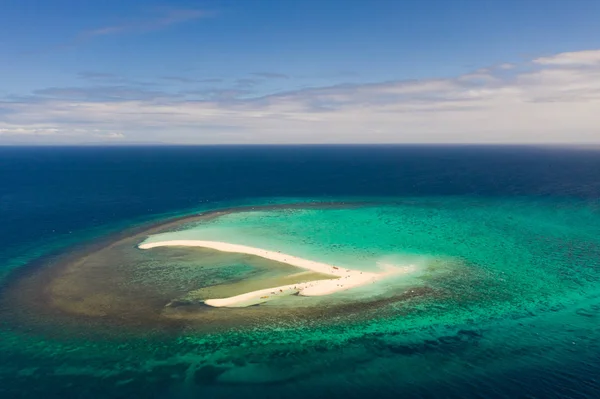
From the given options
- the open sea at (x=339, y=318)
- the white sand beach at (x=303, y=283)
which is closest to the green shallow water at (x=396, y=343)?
the open sea at (x=339, y=318)

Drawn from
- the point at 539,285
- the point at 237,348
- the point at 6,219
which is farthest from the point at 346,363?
the point at 6,219

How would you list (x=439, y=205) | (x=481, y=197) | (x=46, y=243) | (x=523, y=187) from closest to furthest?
(x=46, y=243) < (x=439, y=205) < (x=481, y=197) < (x=523, y=187)

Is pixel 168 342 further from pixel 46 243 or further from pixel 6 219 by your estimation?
pixel 6 219

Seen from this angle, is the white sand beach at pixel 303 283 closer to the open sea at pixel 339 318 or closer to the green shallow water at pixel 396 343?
the open sea at pixel 339 318

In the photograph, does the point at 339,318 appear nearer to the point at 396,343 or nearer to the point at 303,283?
the point at 396,343

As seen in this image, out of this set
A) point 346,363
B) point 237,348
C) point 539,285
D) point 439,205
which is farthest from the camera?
point 439,205

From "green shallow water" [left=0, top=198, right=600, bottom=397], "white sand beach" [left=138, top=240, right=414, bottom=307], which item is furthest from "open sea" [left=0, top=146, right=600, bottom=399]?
"white sand beach" [left=138, top=240, right=414, bottom=307]

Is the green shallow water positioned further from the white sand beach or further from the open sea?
the white sand beach
